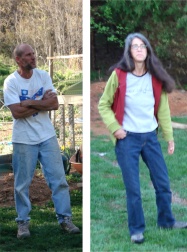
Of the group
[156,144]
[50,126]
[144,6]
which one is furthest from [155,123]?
[144,6]

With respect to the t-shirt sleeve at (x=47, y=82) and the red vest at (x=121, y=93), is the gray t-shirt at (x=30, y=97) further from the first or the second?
the red vest at (x=121, y=93)

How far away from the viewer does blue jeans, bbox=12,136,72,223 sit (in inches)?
161

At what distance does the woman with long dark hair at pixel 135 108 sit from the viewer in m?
4.17

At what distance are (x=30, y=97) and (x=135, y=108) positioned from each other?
2.22ft

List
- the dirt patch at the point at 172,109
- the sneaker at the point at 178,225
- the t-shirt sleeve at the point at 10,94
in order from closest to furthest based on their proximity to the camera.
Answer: the t-shirt sleeve at the point at 10,94 → the sneaker at the point at 178,225 → the dirt patch at the point at 172,109

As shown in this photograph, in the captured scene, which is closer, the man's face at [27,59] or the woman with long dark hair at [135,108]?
the man's face at [27,59]

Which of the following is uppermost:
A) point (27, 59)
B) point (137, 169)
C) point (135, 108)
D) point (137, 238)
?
point (27, 59)

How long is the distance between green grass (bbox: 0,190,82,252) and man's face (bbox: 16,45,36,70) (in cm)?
83

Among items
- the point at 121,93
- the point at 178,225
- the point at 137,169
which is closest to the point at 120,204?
the point at 178,225

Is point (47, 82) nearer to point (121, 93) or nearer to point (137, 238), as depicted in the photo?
point (121, 93)

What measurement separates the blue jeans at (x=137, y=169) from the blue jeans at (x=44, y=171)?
1.34 feet

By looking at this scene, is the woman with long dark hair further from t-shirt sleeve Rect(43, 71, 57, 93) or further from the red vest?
t-shirt sleeve Rect(43, 71, 57, 93)

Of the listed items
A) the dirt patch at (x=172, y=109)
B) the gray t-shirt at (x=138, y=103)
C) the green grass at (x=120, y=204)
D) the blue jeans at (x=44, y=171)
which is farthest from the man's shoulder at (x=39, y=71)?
the green grass at (x=120, y=204)

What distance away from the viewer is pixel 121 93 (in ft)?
13.6
